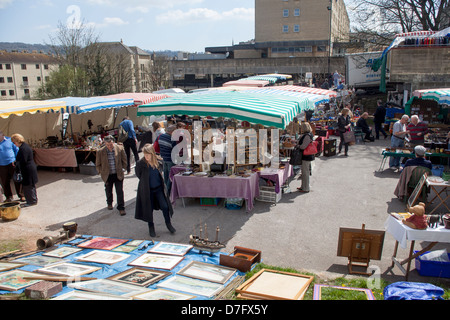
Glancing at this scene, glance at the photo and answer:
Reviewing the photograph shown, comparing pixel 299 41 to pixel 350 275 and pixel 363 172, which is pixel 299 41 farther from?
pixel 350 275

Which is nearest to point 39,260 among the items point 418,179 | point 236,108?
point 236,108

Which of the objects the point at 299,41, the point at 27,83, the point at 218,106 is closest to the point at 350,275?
the point at 218,106

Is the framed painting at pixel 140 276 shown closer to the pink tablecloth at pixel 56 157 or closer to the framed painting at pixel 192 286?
the framed painting at pixel 192 286

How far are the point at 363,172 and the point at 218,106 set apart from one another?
207 inches

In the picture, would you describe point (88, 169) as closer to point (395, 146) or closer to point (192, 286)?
point (192, 286)

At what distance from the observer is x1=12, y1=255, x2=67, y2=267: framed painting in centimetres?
480

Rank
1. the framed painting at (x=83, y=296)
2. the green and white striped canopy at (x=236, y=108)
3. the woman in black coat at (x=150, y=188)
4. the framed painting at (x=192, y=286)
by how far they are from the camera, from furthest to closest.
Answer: the green and white striped canopy at (x=236, y=108), the woman in black coat at (x=150, y=188), the framed painting at (x=192, y=286), the framed painting at (x=83, y=296)

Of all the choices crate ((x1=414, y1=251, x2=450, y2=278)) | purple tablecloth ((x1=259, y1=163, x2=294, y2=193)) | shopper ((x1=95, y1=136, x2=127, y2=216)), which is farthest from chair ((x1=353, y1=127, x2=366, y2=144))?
shopper ((x1=95, y1=136, x2=127, y2=216))

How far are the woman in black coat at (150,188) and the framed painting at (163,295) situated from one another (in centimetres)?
244

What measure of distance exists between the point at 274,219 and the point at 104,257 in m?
3.46

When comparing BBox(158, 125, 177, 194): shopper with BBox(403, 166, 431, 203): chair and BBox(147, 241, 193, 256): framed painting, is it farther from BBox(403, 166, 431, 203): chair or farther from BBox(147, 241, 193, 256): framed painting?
BBox(403, 166, 431, 203): chair

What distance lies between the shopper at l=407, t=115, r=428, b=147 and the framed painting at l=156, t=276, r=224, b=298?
903 centimetres

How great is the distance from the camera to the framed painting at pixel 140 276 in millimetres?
4172

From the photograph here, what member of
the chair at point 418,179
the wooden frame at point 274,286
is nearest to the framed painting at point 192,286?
the wooden frame at point 274,286
